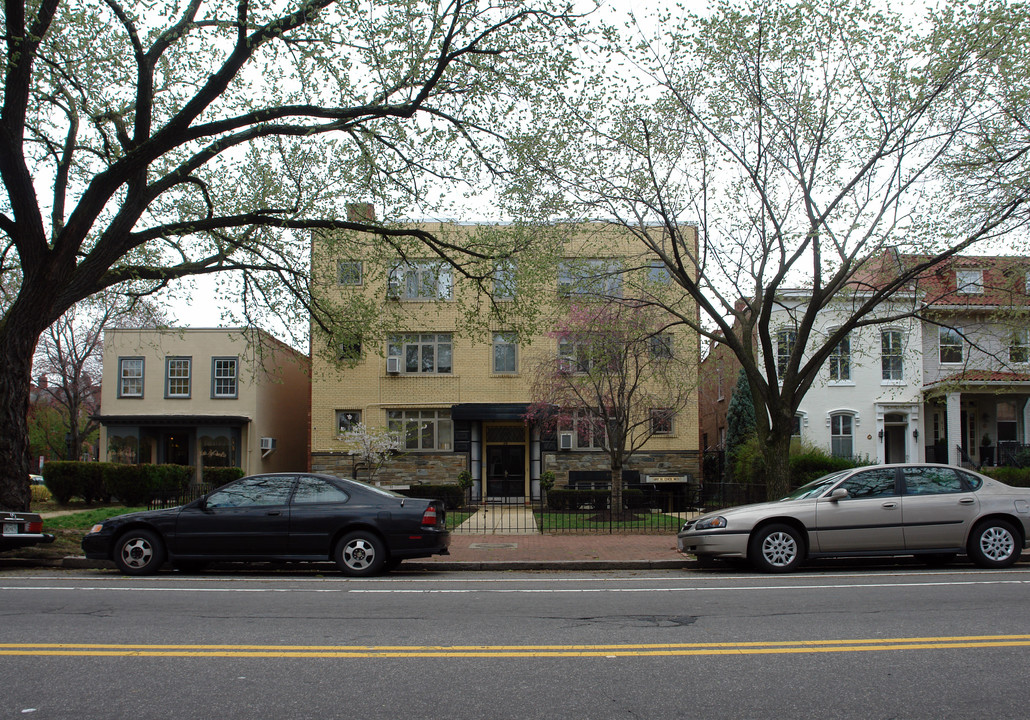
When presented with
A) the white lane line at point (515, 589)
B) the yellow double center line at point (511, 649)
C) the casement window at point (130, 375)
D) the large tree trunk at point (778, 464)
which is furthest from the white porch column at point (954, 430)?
the casement window at point (130, 375)

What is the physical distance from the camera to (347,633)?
278 inches

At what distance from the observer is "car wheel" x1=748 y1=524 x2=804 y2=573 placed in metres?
11.8

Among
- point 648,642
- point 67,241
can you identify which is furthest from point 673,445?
point 648,642

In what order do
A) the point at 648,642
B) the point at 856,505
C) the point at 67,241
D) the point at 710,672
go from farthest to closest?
the point at 67,241 → the point at 856,505 → the point at 648,642 → the point at 710,672

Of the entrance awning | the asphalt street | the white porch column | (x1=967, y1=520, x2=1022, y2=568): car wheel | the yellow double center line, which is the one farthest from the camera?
the white porch column

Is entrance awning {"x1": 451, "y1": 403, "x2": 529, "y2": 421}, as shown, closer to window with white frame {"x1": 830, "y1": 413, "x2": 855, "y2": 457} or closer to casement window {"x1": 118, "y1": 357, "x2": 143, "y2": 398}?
window with white frame {"x1": 830, "y1": 413, "x2": 855, "y2": 457}

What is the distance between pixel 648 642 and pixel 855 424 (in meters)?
26.8

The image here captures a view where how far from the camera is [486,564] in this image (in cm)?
1288

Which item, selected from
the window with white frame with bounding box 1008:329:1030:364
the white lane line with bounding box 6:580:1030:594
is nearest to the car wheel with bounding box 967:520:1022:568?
the white lane line with bounding box 6:580:1030:594

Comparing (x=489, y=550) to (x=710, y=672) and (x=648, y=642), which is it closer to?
(x=648, y=642)

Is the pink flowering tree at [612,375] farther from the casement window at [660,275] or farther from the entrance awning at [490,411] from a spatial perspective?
the entrance awning at [490,411]

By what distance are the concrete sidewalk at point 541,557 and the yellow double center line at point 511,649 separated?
20.4ft

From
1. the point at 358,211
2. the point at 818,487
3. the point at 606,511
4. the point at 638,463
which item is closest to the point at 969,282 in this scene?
the point at 818,487

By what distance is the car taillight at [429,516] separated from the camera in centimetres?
1145
